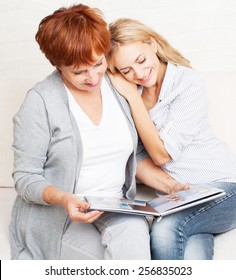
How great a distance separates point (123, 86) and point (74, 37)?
1.23ft

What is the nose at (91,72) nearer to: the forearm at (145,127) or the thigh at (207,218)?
the forearm at (145,127)

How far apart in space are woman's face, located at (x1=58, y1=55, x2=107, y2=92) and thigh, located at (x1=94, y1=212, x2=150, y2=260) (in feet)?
1.49

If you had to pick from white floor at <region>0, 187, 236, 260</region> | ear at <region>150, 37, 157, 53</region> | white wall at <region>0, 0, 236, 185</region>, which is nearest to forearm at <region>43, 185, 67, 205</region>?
white floor at <region>0, 187, 236, 260</region>

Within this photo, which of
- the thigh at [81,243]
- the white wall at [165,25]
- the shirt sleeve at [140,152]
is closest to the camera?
the thigh at [81,243]

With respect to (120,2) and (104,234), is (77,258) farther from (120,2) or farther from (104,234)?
(120,2)

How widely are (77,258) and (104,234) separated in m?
0.13

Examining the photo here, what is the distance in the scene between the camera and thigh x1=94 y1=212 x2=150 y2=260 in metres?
1.76

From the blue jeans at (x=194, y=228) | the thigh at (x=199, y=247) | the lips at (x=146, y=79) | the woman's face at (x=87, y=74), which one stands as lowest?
the thigh at (x=199, y=247)

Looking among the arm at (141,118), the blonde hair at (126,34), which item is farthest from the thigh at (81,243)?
the blonde hair at (126,34)

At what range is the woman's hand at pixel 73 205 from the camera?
1.74 meters

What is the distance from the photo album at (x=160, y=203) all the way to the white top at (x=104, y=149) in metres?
0.13

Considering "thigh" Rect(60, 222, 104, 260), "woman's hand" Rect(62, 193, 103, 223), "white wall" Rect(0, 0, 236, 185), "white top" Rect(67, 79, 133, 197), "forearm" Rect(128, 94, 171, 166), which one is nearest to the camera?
"woman's hand" Rect(62, 193, 103, 223)

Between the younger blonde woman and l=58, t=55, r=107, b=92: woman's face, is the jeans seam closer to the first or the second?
the younger blonde woman

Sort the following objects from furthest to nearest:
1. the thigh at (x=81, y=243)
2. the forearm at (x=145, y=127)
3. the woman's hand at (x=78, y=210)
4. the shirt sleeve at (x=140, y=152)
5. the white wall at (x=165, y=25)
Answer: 1. the white wall at (x=165, y=25)
2. the shirt sleeve at (x=140, y=152)
3. the forearm at (x=145, y=127)
4. the thigh at (x=81, y=243)
5. the woman's hand at (x=78, y=210)
